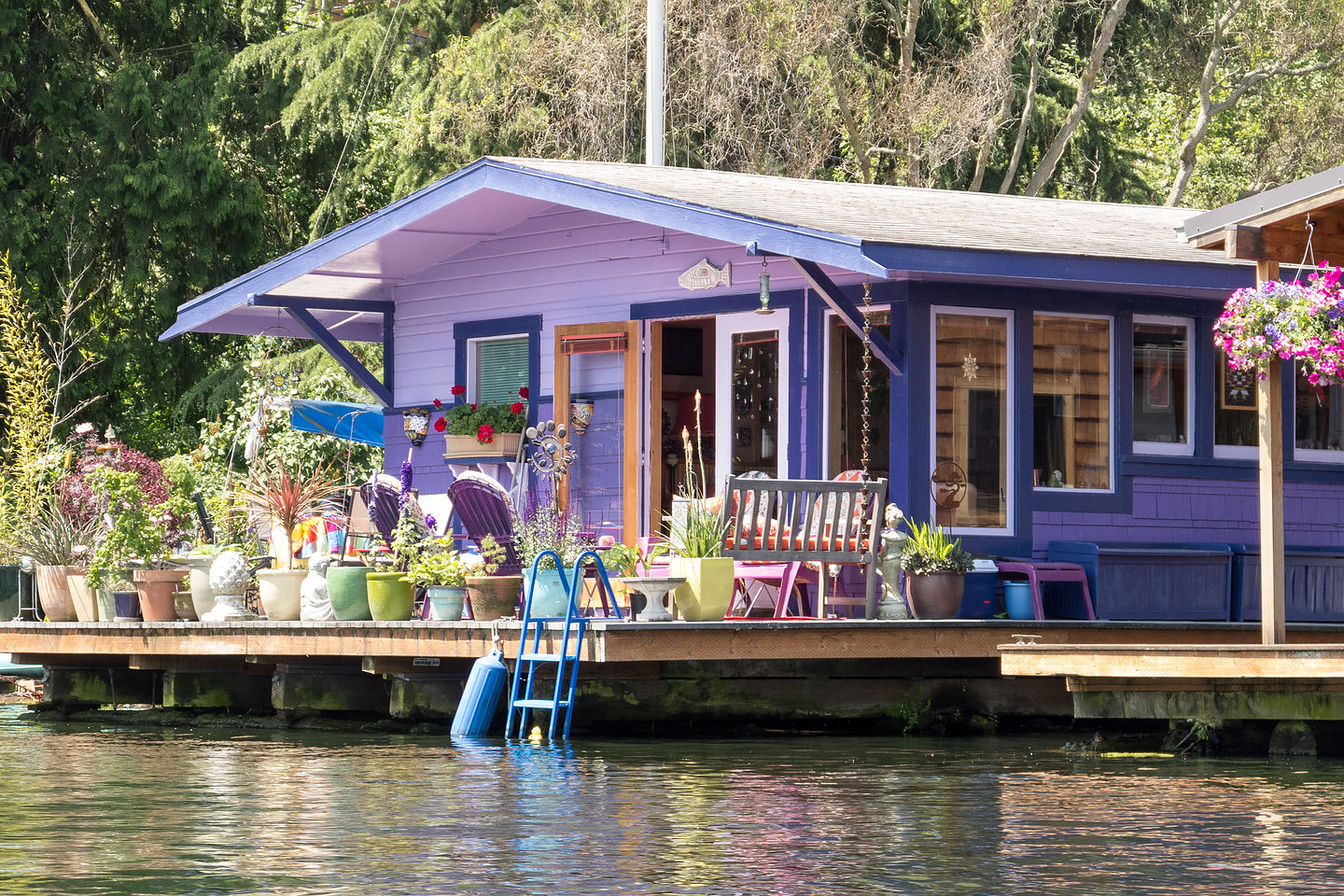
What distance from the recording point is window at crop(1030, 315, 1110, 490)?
13.5 metres

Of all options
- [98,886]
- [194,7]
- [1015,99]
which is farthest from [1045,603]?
[194,7]

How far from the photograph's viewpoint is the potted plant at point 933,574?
12.2m

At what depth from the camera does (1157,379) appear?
1394 cm

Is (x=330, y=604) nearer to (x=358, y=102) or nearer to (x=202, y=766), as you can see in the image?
(x=202, y=766)

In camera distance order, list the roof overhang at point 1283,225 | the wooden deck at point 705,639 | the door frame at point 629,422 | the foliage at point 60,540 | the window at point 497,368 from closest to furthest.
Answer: the roof overhang at point 1283,225 < the wooden deck at point 705,639 < the foliage at point 60,540 < the door frame at point 629,422 < the window at point 497,368

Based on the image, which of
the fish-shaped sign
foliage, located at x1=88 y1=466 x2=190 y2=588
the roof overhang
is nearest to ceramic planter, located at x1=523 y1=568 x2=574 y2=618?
the fish-shaped sign

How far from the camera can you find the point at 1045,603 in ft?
43.7

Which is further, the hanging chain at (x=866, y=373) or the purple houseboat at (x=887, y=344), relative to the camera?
the purple houseboat at (x=887, y=344)

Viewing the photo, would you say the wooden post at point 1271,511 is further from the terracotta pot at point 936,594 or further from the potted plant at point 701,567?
the potted plant at point 701,567

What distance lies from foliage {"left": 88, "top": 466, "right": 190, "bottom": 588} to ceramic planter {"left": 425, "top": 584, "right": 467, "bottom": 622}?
282 cm

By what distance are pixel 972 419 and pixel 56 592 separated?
259 inches

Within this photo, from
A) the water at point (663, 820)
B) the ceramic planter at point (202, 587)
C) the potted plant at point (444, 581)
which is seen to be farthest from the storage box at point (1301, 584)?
the ceramic planter at point (202, 587)

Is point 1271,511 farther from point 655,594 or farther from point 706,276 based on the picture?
point 706,276

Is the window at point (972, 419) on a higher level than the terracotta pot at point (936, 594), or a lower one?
higher
